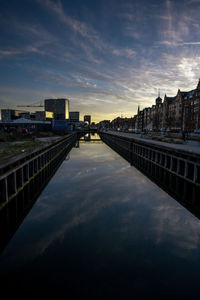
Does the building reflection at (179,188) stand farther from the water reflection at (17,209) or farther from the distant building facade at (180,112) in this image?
the distant building facade at (180,112)

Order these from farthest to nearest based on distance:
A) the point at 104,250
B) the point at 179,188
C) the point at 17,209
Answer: the point at 179,188 < the point at 17,209 < the point at 104,250

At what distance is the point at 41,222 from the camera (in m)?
12.0

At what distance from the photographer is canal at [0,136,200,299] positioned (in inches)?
266

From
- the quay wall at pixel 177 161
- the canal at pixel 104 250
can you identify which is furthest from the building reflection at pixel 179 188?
the canal at pixel 104 250

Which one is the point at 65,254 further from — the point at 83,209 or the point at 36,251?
the point at 83,209

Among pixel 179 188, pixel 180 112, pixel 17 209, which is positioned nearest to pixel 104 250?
pixel 17 209

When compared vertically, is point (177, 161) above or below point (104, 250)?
above

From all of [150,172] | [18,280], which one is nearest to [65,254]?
[18,280]

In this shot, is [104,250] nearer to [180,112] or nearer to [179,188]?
[179,188]

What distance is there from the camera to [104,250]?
8.98 m

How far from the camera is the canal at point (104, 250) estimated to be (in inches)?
266

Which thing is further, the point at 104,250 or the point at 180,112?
the point at 180,112

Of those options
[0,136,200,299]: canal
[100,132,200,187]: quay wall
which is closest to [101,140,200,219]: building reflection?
[100,132,200,187]: quay wall

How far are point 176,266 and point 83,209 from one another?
7850 mm
